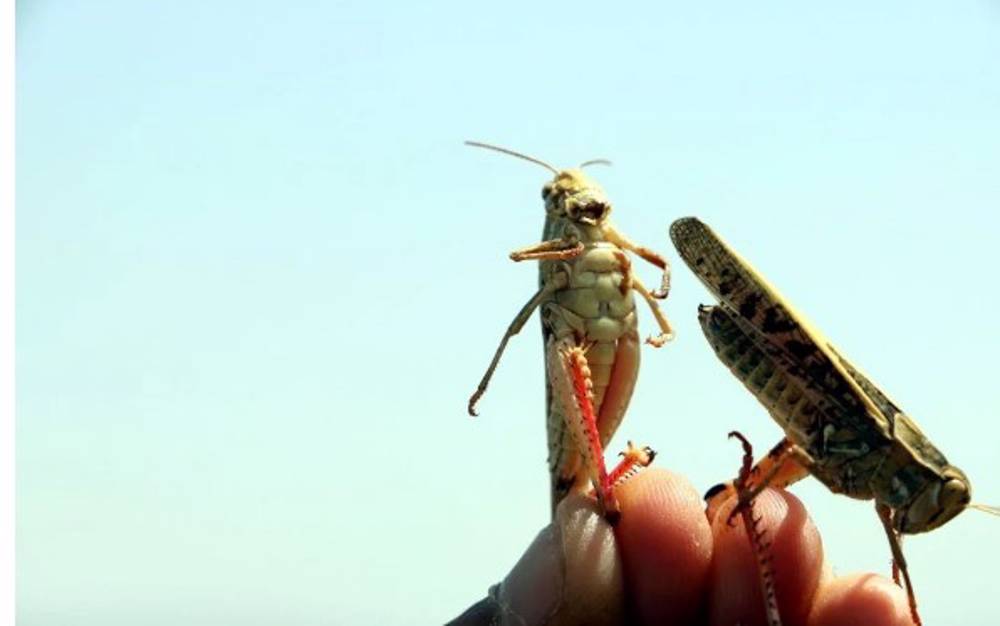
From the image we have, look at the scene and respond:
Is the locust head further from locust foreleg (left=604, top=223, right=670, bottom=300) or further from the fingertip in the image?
the fingertip

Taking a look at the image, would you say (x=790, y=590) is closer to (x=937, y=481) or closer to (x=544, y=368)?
(x=937, y=481)

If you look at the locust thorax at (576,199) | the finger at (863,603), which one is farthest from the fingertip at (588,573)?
the locust thorax at (576,199)

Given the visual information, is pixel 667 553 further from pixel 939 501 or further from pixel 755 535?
pixel 939 501

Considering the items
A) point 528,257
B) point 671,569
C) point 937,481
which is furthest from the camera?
point 528,257

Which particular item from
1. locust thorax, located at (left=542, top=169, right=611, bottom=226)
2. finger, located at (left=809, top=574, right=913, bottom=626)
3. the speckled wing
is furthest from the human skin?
locust thorax, located at (left=542, top=169, right=611, bottom=226)

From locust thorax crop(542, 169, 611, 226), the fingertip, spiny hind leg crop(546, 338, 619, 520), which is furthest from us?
locust thorax crop(542, 169, 611, 226)

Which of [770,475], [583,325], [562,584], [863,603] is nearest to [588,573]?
[562,584]

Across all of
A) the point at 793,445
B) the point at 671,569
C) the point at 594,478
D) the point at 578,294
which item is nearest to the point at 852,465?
the point at 793,445

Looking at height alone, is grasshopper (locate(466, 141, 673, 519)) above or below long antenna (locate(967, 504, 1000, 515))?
above
